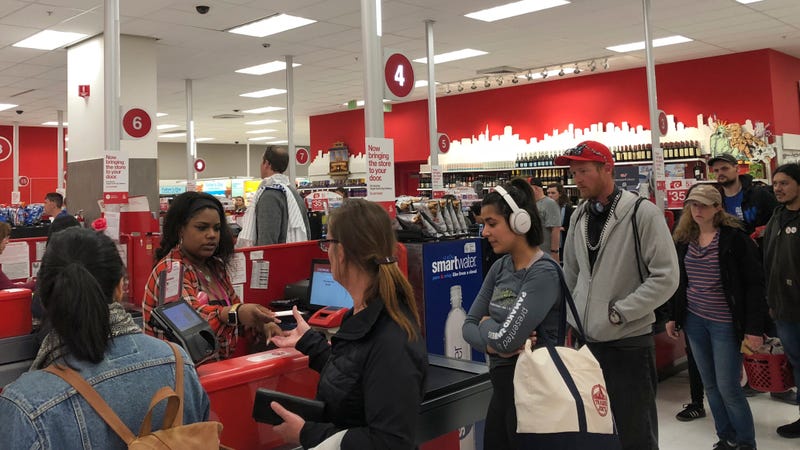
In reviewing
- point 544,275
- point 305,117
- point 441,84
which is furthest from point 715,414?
point 305,117

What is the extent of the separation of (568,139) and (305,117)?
8.39 meters

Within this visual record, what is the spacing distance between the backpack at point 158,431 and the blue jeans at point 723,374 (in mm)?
3264

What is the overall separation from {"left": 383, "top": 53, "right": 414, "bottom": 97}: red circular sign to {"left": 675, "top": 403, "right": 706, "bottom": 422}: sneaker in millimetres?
3035

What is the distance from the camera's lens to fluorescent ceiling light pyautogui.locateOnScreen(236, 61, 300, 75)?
434 inches

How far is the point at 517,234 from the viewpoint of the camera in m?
2.45

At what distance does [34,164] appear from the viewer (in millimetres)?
17641

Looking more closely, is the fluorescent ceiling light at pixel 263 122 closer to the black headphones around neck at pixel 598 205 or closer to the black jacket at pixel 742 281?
the black jacket at pixel 742 281

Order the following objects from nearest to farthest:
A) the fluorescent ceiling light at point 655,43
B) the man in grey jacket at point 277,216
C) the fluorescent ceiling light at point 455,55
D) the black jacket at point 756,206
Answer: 1. the man in grey jacket at point 277,216
2. the black jacket at point 756,206
3. the fluorescent ceiling light at point 655,43
4. the fluorescent ceiling light at point 455,55

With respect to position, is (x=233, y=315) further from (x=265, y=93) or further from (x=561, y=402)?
(x=265, y=93)

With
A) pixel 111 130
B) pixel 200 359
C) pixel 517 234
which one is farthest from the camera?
pixel 111 130

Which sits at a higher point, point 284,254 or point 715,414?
point 284,254

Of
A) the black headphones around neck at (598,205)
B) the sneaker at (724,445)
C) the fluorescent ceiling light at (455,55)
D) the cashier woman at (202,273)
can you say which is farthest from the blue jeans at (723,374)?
the fluorescent ceiling light at (455,55)

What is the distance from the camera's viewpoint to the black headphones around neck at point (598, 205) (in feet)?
9.68

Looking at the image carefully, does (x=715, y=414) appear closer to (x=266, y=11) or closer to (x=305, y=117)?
(x=266, y=11)
